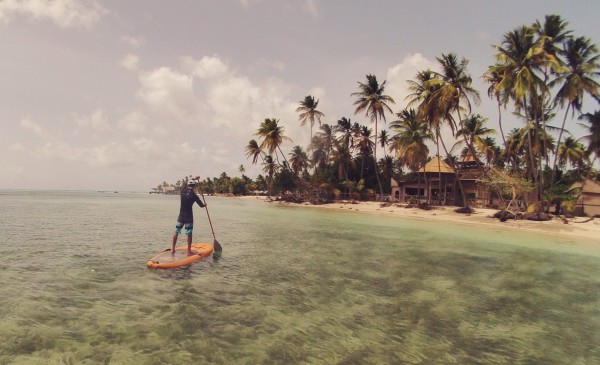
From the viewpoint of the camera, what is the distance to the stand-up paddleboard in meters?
9.64

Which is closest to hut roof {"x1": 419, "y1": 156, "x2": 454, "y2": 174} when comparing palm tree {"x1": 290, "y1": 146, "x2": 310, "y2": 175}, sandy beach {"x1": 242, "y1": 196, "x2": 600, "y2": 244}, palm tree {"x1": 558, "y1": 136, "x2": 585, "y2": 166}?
sandy beach {"x1": 242, "y1": 196, "x2": 600, "y2": 244}

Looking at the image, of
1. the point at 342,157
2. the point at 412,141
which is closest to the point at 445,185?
the point at 412,141

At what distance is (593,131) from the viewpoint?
30.8m

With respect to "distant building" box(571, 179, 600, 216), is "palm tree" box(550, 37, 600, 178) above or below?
above

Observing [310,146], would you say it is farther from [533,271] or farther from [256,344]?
[256,344]

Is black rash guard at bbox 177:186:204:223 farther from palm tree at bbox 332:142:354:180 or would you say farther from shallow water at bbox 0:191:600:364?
palm tree at bbox 332:142:354:180

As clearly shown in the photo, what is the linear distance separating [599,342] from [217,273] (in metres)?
8.47

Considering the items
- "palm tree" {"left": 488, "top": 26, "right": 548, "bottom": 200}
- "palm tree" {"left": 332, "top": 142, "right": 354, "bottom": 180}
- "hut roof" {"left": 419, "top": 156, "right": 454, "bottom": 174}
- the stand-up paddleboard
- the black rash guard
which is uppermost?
"palm tree" {"left": 488, "top": 26, "right": 548, "bottom": 200}

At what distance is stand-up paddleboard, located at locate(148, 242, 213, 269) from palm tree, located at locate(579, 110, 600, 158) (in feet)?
119

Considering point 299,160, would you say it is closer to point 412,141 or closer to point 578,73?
point 412,141

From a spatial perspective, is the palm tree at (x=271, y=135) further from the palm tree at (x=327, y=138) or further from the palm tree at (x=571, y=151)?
the palm tree at (x=571, y=151)

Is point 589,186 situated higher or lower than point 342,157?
lower

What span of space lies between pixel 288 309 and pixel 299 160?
62409 millimetres

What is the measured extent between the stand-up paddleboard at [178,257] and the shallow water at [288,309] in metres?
0.37
